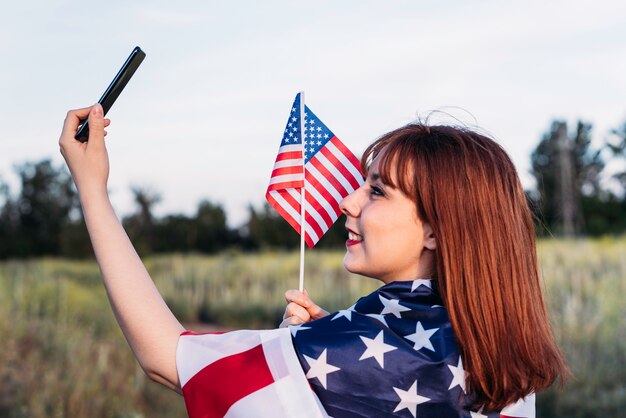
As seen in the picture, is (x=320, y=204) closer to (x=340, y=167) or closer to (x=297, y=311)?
(x=340, y=167)

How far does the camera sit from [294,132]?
2510mm

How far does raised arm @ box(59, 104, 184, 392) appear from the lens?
1.79 meters

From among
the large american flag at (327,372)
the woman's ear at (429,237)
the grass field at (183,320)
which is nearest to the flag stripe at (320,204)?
the woman's ear at (429,237)

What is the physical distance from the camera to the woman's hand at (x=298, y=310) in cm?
216

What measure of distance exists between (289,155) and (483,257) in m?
0.73

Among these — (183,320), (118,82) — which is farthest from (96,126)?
(183,320)

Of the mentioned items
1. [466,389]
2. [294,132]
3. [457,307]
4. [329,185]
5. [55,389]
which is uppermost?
[294,132]

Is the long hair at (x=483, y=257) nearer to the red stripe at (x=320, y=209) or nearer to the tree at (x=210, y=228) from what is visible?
the red stripe at (x=320, y=209)

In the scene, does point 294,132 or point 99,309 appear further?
point 99,309

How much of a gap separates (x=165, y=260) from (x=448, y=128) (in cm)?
1465

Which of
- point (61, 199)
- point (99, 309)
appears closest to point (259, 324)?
point (99, 309)

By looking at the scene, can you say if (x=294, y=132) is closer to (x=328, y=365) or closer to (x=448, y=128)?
(x=448, y=128)

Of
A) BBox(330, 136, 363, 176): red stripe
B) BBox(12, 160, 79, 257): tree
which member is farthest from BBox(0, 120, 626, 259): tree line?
BBox(330, 136, 363, 176): red stripe

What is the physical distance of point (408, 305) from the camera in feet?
6.46
